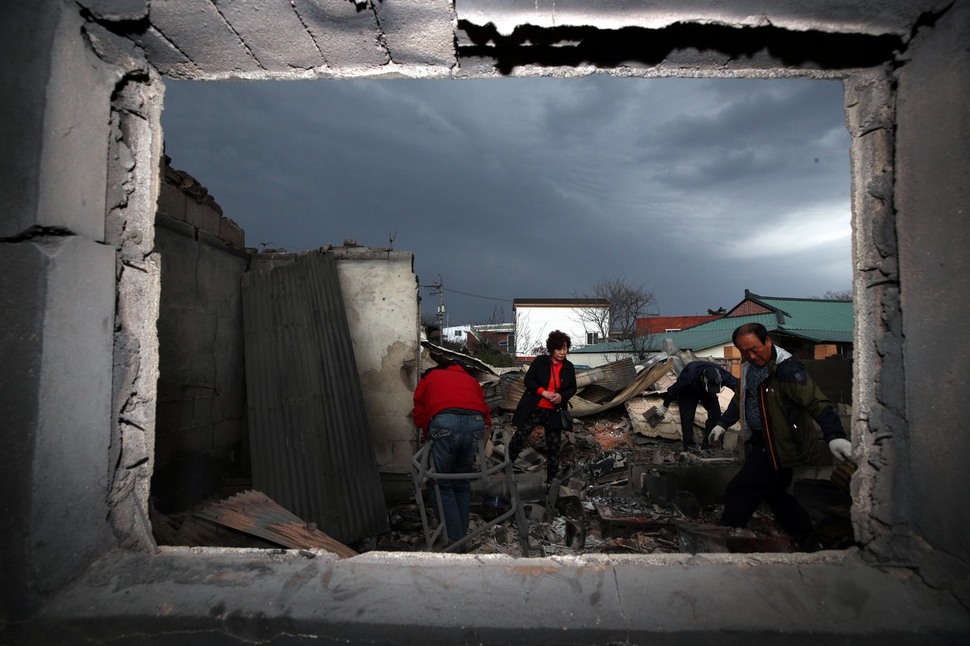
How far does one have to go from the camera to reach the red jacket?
385cm

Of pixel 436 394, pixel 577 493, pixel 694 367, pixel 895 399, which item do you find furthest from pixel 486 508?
pixel 895 399

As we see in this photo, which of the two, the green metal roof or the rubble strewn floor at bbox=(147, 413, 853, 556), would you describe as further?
the green metal roof

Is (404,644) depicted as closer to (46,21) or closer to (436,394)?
(46,21)

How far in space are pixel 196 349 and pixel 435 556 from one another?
3.88 meters

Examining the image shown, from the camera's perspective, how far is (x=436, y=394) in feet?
12.8

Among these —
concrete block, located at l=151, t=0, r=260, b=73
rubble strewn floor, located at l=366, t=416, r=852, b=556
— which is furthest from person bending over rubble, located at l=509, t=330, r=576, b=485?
concrete block, located at l=151, t=0, r=260, b=73

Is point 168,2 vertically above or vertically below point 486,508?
above

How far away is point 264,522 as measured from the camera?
8.68 ft

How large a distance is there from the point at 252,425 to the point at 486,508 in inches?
100.0

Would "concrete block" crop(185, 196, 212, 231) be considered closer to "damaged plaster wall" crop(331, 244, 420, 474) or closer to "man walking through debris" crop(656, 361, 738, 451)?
"damaged plaster wall" crop(331, 244, 420, 474)

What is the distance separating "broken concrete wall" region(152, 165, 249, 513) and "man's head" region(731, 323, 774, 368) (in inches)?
175

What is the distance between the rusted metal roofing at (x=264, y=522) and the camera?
2.51 meters

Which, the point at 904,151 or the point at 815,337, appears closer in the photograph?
the point at 904,151

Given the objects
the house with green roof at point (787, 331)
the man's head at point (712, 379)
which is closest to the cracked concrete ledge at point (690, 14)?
the man's head at point (712, 379)
